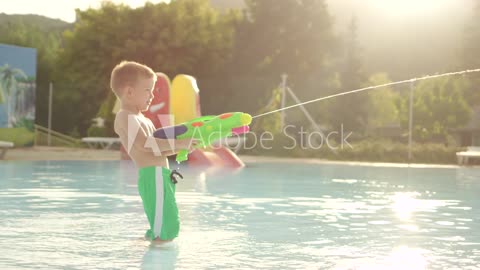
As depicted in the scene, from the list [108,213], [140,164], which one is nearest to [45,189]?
[108,213]

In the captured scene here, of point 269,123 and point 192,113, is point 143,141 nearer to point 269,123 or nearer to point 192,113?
point 192,113

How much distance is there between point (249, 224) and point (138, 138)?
275cm

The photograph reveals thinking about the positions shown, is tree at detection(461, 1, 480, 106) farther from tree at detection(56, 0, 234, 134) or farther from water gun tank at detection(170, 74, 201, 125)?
water gun tank at detection(170, 74, 201, 125)

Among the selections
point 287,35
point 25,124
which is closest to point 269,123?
point 25,124

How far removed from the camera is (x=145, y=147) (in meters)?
6.68

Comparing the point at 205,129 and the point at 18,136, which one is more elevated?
the point at 18,136

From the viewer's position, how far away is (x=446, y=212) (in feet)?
36.1

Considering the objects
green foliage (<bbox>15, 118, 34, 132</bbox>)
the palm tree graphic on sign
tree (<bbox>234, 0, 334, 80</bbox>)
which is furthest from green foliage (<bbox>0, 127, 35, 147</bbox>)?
tree (<bbox>234, 0, 334, 80</bbox>)

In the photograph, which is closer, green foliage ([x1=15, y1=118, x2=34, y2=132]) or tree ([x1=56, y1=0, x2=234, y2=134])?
green foliage ([x1=15, y1=118, x2=34, y2=132])

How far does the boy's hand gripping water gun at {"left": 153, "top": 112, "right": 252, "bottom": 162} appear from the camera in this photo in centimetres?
662

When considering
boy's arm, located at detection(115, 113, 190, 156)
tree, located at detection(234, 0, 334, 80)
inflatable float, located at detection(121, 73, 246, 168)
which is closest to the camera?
boy's arm, located at detection(115, 113, 190, 156)

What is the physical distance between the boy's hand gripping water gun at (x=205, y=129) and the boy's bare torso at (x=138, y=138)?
0.34ft

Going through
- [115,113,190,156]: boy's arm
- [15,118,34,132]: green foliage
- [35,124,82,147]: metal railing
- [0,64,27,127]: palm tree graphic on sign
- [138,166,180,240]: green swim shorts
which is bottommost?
[138,166,180,240]: green swim shorts

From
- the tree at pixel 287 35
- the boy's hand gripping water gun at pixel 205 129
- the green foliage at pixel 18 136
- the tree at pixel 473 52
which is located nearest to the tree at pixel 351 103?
the tree at pixel 287 35
